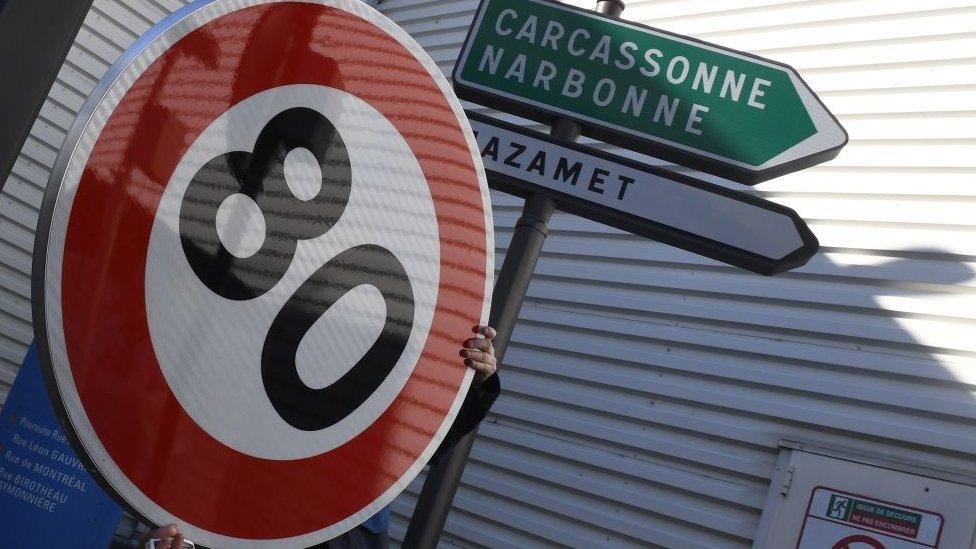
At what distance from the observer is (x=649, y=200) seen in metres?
2.42

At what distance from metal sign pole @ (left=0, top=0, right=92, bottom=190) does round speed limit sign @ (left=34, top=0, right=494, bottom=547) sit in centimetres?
13

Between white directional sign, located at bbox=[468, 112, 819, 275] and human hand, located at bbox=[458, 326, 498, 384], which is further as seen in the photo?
white directional sign, located at bbox=[468, 112, 819, 275]

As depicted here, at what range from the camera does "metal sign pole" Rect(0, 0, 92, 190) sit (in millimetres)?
993

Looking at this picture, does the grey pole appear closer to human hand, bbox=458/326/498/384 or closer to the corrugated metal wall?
human hand, bbox=458/326/498/384

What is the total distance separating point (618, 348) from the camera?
5.51 m

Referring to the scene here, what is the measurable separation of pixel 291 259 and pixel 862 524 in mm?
3803

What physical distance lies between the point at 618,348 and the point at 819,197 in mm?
1397

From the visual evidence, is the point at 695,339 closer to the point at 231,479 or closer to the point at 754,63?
the point at 754,63

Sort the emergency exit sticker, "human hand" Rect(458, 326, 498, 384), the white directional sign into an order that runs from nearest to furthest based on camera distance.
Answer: "human hand" Rect(458, 326, 498, 384) → the white directional sign → the emergency exit sticker

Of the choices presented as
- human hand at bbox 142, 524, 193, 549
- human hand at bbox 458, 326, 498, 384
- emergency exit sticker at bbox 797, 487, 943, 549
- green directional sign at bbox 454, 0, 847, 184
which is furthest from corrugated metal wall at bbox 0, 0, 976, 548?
human hand at bbox 142, 524, 193, 549

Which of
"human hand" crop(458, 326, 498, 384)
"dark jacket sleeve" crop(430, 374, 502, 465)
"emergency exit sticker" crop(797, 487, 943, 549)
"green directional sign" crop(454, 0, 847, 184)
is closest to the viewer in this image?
"human hand" crop(458, 326, 498, 384)

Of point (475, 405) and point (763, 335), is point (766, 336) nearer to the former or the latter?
point (763, 335)

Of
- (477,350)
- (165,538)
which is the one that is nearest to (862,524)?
(477,350)

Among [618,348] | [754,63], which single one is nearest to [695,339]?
[618,348]
